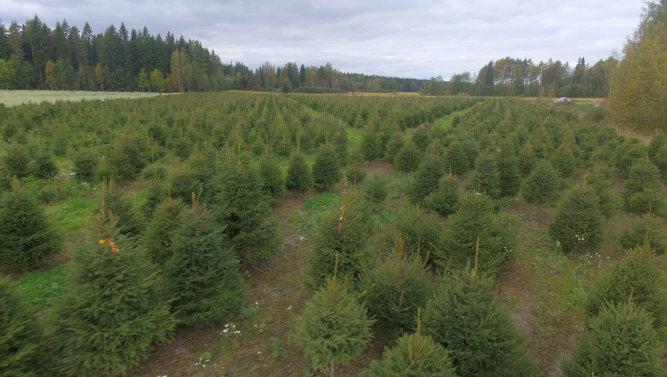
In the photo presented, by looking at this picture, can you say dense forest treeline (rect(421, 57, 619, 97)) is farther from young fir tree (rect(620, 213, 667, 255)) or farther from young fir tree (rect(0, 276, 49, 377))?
young fir tree (rect(0, 276, 49, 377))

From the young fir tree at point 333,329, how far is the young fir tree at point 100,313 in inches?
91.4

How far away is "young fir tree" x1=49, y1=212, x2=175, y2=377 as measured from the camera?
175 inches

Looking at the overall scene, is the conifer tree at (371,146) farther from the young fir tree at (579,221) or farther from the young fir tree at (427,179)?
the young fir tree at (579,221)

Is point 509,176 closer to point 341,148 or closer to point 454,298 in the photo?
point 341,148

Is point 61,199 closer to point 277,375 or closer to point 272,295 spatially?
point 272,295

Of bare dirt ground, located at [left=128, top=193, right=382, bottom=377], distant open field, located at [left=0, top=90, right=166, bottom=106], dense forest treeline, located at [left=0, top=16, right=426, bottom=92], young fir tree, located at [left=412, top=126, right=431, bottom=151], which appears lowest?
bare dirt ground, located at [left=128, top=193, right=382, bottom=377]

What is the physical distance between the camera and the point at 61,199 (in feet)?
39.0

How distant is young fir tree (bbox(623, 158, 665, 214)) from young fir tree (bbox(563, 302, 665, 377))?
30.2 ft

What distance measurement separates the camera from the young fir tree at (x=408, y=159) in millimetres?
15656

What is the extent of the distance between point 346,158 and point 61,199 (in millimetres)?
11799

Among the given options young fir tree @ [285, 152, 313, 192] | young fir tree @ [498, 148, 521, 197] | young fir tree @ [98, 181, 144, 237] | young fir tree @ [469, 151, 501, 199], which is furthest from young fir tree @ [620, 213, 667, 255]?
young fir tree @ [98, 181, 144, 237]

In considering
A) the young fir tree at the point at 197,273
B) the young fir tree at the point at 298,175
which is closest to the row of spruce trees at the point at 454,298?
the young fir tree at the point at 197,273

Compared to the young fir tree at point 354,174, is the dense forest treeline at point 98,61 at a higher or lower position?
higher

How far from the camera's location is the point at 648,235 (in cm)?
824
